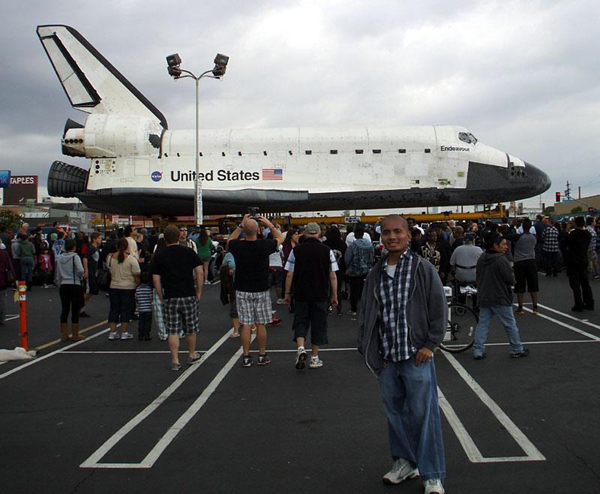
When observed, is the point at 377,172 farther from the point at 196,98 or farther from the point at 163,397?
the point at 163,397

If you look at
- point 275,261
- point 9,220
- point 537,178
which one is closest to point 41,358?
point 275,261

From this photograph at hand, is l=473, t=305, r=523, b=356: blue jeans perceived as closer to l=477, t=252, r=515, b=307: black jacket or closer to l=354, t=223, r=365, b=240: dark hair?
l=477, t=252, r=515, b=307: black jacket

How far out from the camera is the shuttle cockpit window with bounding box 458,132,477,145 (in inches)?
867

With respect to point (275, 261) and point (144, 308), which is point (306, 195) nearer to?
point (275, 261)

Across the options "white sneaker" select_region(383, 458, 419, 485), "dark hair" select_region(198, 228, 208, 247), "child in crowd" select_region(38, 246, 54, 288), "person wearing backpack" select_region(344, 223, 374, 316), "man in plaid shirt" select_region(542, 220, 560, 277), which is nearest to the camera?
"white sneaker" select_region(383, 458, 419, 485)

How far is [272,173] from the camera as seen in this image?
22.4m

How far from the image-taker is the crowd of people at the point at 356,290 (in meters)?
3.19

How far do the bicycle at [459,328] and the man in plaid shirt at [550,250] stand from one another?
29.4 ft

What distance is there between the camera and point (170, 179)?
901 inches

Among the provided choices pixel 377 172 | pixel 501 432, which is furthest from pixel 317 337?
pixel 377 172

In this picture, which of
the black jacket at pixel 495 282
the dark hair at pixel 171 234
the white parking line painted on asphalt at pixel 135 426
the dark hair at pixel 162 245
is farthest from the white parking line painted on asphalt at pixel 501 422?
the dark hair at pixel 162 245

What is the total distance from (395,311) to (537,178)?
21317 mm

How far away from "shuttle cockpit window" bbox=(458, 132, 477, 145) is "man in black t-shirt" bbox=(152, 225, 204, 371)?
1807cm

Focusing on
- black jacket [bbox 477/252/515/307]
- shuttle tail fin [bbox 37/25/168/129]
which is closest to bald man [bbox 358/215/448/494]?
black jacket [bbox 477/252/515/307]
